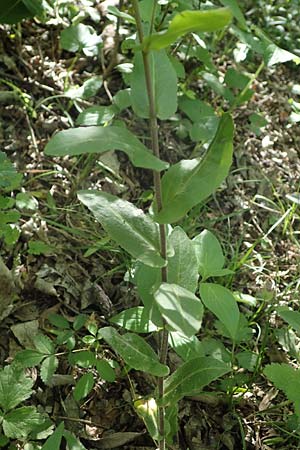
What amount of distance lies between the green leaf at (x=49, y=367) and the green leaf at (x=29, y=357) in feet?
0.05

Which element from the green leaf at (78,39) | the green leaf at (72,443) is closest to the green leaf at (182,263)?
the green leaf at (72,443)

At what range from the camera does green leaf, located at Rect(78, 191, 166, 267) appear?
0.97 m

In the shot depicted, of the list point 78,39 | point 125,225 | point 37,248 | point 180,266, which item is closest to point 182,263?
point 180,266

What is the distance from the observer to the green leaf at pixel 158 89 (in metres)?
1.01

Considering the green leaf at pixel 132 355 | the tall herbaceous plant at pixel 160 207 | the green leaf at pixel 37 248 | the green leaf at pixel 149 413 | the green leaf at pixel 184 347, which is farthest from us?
the green leaf at pixel 37 248

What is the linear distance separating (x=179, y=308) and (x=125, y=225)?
18 centimetres

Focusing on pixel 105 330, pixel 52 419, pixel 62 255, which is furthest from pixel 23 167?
pixel 105 330

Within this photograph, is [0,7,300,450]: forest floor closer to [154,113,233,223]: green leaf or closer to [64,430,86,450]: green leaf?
[64,430,86,450]: green leaf

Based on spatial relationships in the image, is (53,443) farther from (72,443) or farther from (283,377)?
(283,377)

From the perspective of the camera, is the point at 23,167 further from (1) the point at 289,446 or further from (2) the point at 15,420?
(1) the point at 289,446

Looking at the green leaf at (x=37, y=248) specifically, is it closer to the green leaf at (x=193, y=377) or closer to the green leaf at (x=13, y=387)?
the green leaf at (x=13, y=387)

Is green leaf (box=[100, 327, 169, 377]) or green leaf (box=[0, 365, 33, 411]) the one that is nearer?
green leaf (box=[100, 327, 169, 377])

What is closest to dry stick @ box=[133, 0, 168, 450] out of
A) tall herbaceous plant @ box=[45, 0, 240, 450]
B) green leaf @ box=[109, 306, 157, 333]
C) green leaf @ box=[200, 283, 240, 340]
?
tall herbaceous plant @ box=[45, 0, 240, 450]

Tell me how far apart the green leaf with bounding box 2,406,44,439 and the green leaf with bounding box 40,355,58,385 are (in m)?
0.12
